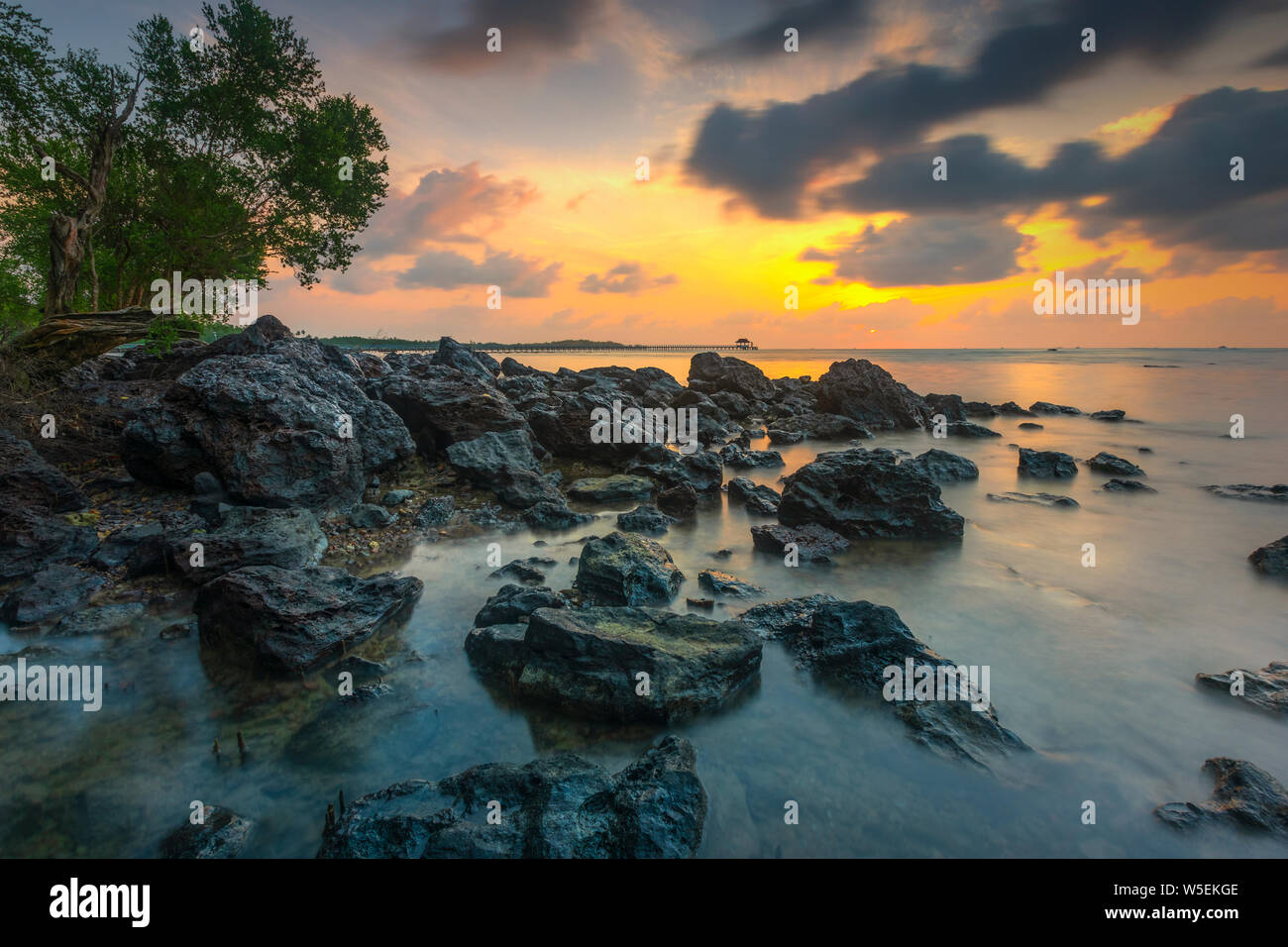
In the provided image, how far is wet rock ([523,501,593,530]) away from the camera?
37.1 ft

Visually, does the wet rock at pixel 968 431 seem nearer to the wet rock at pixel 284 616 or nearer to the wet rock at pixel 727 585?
the wet rock at pixel 727 585

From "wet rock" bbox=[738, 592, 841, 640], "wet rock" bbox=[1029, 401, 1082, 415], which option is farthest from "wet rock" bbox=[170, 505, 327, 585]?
"wet rock" bbox=[1029, 401, 1082, 415]

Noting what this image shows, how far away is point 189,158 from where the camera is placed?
23.5m

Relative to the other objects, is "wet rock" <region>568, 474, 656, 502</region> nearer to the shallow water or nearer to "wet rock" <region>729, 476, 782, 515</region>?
"wet rock" <region>729, 476, 782, 515</region>

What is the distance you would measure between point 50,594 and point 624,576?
7.04m

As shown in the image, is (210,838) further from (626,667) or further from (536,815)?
(626,667)

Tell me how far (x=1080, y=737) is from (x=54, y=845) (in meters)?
8.17

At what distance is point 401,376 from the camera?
15.6 m

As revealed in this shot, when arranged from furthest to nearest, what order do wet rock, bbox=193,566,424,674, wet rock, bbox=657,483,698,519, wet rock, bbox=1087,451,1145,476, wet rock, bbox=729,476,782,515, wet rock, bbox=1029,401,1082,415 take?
wet rock, bbox=1029,401,1082,415 < wet rock, bbox=1087,451,1145,476 < wet rock, bbox=729,476,782,515 < wet rock, bbox=657,483,698,519 < wet rock, bbox=193,566,424,674

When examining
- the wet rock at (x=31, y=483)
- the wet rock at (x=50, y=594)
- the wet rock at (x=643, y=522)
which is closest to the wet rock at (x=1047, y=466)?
the wet rock at (x=643, y=522)

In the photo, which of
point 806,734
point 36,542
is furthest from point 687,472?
point 36,542

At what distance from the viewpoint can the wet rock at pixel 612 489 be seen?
13.4 m

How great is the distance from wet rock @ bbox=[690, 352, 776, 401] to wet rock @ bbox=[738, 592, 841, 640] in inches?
1182
